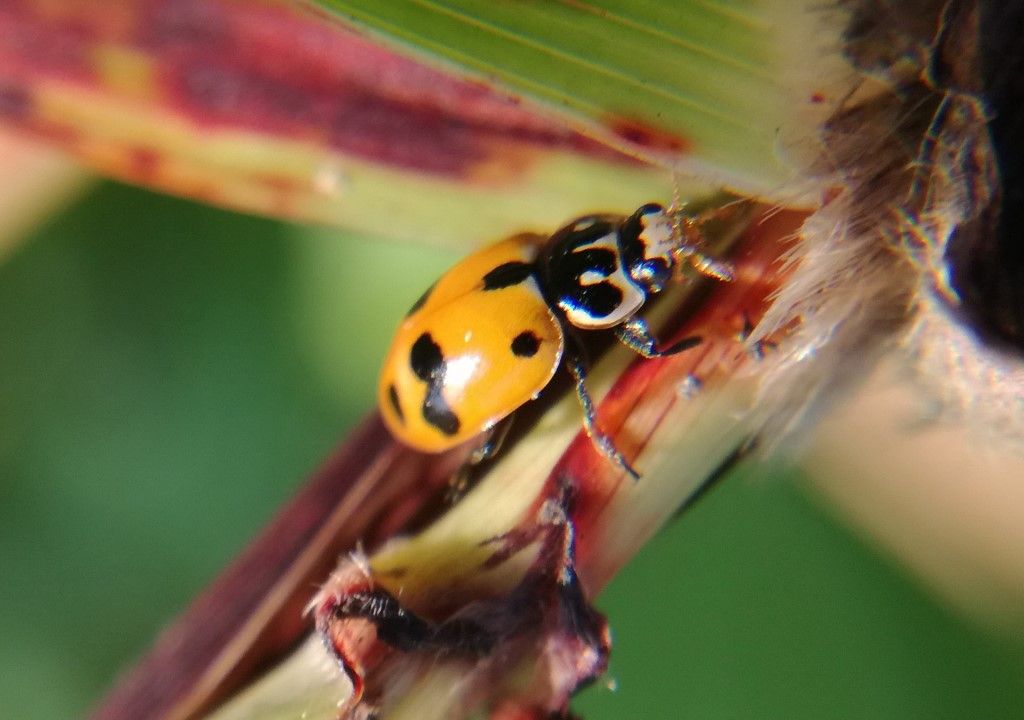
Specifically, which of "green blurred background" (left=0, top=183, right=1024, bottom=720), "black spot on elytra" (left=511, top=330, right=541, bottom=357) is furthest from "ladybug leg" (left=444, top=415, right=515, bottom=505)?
"green blurred background" (left=0, top=183, right=1024, bottom=720)

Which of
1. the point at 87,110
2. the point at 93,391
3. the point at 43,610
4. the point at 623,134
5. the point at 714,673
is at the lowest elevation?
the point at 43,610

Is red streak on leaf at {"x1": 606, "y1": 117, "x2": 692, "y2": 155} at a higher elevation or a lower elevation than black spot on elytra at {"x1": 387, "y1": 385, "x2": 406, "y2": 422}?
higher

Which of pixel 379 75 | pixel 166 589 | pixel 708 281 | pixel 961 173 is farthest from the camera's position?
pixel 166 589

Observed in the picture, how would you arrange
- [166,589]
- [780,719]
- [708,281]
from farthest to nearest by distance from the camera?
[166,589], [780,719], [708,281]

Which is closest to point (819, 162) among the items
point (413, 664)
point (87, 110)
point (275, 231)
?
point (413, 664)

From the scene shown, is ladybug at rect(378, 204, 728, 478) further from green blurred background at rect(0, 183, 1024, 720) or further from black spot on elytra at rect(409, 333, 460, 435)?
green blurred background at rect(0, 183, 1024, 720)

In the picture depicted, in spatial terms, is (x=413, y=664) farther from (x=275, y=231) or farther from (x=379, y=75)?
(x=275, y=231)

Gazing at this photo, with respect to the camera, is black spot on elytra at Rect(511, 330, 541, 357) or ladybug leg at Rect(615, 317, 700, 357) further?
black spot on elytra at Rect(511, 330, 541, 357)
